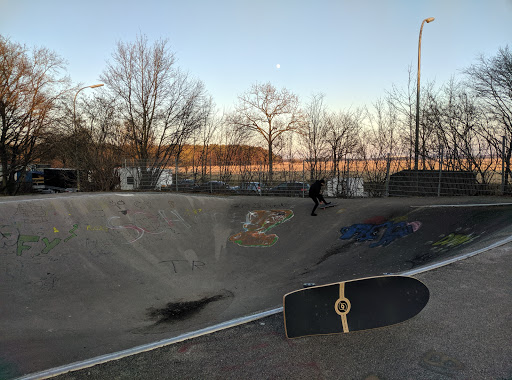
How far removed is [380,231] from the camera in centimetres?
877

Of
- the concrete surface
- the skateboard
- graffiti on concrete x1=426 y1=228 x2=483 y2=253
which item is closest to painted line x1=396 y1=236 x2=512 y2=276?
the concrete surface

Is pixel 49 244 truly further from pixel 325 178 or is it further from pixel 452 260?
pixel 325 178

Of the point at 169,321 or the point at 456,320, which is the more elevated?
the point at 456,320

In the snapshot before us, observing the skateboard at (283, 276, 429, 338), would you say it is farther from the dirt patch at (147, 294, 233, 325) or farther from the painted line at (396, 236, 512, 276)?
the dirt patch at (147, 294, 233, 325)

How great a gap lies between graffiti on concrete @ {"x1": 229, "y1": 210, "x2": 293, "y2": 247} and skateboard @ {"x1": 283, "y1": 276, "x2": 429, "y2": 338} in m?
5.82

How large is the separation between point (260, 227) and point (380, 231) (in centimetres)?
370

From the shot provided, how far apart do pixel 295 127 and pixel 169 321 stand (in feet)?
53.8

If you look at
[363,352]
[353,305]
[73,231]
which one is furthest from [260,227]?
[363,352]

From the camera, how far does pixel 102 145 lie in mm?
19156

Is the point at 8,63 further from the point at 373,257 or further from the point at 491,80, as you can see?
the point at 491,80

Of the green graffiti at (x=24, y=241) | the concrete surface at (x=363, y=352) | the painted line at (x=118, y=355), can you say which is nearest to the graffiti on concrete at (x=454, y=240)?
the concrete surface at (x=363, y=352)

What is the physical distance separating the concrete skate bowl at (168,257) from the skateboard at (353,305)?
2.27 metres

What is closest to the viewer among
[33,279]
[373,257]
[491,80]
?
[33,279]

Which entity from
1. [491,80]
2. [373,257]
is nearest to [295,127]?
[491,80]
